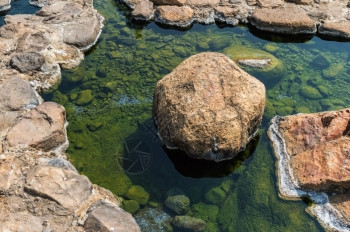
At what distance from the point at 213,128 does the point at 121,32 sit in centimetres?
518

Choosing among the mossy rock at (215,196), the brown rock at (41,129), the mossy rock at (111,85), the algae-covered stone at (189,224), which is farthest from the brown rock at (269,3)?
the algae-covered stone at (189,224)

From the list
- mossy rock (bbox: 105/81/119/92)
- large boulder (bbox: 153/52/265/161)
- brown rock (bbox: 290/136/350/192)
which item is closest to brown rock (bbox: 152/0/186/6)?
mossy rock (bbox: 105/81/119/92)

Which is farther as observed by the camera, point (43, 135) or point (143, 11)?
point (143, 11)

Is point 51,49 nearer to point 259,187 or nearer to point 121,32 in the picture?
point 121,32

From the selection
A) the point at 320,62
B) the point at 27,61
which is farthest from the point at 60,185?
the point at 320,62

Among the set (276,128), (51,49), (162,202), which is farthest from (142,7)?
(162,202)

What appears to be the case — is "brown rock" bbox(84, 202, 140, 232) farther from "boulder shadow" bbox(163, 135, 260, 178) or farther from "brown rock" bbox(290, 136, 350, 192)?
"brown rock" bbox(290, 136, 350, 192)

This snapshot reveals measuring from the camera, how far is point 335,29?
9.66 metres

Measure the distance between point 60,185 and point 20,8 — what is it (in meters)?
7.04

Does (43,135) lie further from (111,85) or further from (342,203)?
(342,203)

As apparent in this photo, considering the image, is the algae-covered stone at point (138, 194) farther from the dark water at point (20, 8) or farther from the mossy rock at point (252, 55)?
the dark water at point (20, 8)

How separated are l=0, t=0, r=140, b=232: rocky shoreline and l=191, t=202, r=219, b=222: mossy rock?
112 centimetres

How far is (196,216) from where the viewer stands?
18.4ft

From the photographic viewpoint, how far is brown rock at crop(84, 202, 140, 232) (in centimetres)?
482
